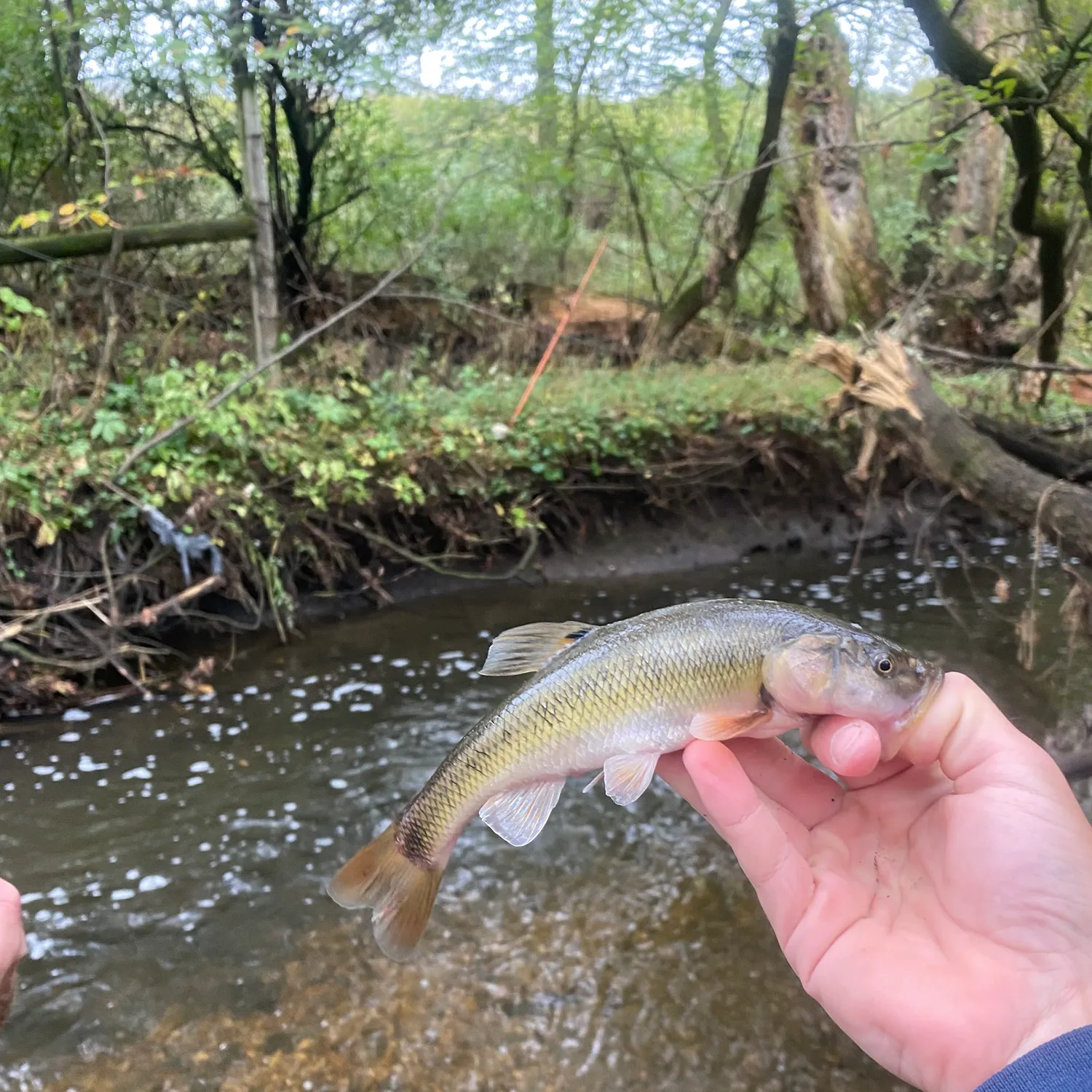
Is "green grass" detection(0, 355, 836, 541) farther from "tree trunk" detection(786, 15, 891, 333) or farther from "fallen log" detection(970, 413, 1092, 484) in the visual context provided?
"fallen log" detection(970, 413, 1092, 484)

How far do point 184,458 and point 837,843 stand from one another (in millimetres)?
5476

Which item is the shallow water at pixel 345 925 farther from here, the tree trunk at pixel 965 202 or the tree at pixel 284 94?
the tree trunk at pixel 965 202

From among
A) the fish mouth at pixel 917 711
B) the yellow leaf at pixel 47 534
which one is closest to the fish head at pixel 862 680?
the fish mouth at pixel 917 711

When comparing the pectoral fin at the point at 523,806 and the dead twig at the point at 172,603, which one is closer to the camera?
the pectoral fin at the point at 523,806

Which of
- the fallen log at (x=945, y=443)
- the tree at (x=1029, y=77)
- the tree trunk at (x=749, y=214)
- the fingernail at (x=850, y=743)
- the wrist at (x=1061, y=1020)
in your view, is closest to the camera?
the wrist at (x=1061, y=1020)

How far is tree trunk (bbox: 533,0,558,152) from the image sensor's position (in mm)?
8609

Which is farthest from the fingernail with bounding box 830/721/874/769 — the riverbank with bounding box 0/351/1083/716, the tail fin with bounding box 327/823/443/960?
the riverbank with bounding box 0/351/1083/716

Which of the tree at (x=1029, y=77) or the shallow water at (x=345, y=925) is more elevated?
the tree at (x=1029, y=77)

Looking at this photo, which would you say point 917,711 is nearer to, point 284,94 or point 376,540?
point 376,540

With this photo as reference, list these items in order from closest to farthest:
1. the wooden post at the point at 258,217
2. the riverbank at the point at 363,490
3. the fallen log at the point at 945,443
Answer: the fallen log at the point at 945,443 < the riverbank at the point at 363,490 < the wooden post at the point at 258,217

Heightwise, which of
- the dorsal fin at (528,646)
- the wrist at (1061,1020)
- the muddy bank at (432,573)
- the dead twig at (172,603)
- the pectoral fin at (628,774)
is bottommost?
the muddy bank at (432,573)

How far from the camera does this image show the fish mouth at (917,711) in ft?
5.35

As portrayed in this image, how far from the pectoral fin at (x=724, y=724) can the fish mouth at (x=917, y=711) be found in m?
0.26

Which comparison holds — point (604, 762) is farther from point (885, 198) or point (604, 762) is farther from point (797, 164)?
point (885, 198)
